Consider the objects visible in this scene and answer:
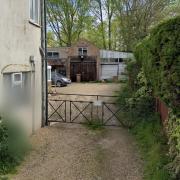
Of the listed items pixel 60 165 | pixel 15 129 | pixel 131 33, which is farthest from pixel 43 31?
pixel 131 33

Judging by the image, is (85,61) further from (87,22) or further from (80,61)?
(87,22)

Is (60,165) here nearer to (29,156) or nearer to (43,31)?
(29,156)

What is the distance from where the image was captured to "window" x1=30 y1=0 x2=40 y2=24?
1077 centimetres

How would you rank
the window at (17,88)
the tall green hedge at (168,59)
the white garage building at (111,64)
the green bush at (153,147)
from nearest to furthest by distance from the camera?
the tall green hedge at (168,59)
the green bush at (153,147)
the window at (17,88)
the white garage building at (111,64)

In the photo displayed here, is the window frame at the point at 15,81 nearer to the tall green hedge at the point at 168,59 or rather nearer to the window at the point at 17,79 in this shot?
the window at the point at 17,79

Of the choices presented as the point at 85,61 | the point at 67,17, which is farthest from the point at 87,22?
the point at 85,61

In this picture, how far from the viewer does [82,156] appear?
342 inches

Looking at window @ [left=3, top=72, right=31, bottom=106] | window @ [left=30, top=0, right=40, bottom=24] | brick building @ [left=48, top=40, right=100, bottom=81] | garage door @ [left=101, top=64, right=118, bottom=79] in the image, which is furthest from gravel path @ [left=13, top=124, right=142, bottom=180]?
garage door @ [left=101, top=64, right=118, bottom=79]

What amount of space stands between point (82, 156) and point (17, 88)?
2.95m

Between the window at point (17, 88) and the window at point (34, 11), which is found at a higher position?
the window at point (34, 11)

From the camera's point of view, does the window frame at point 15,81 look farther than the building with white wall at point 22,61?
Yes

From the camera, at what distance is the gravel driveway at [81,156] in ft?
24.3

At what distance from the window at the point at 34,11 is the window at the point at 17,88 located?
2.02 m

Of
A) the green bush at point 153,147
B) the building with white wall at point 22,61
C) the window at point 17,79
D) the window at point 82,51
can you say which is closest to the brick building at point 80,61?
the window at point 82,51
